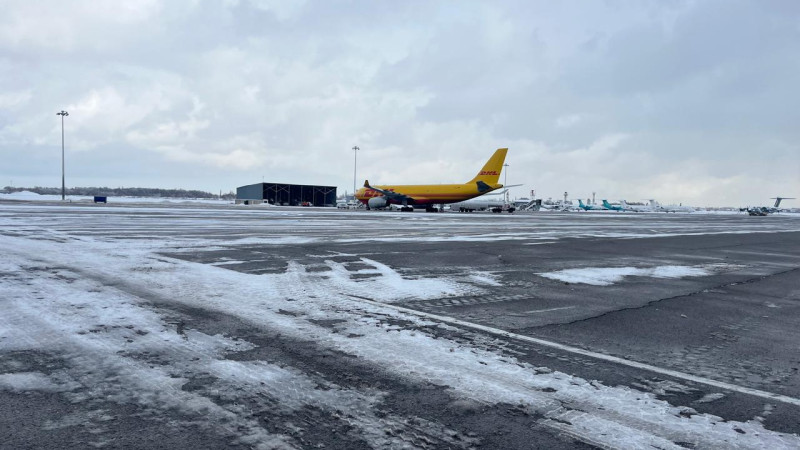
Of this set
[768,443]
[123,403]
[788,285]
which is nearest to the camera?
[768,443]

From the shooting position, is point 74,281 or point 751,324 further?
point 74,281

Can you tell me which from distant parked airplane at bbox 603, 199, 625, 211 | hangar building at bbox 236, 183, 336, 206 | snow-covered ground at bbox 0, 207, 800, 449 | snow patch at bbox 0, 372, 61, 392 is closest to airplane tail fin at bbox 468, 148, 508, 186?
hangar building at bbox 236, 183, 336, 206

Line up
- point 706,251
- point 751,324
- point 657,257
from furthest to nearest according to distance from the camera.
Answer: point 706,251
point 657,257
point 751,324

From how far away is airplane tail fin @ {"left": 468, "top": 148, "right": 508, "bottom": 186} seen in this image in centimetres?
5359

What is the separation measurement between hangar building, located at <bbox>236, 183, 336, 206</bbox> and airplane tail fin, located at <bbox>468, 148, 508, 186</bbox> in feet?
141

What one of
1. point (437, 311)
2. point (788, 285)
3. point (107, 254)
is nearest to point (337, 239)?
point (107, 254)

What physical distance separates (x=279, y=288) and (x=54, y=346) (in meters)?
3.09

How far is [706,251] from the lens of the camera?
49.8 feet

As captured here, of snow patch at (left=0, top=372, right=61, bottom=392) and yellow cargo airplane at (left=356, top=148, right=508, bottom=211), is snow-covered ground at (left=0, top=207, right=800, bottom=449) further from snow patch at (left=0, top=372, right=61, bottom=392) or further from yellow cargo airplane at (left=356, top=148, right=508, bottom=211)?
yellow cargo airplane at (left=356, top=148, right=508, bottom=211)

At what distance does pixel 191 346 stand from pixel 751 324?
606 centimetres

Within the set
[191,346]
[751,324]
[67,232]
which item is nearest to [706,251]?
[751,324]

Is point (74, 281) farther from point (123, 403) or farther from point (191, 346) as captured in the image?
point (123, 403)

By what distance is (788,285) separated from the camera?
885 cm

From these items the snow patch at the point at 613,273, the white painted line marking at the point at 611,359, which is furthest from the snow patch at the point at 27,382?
the snow patch at the point at 613,273
